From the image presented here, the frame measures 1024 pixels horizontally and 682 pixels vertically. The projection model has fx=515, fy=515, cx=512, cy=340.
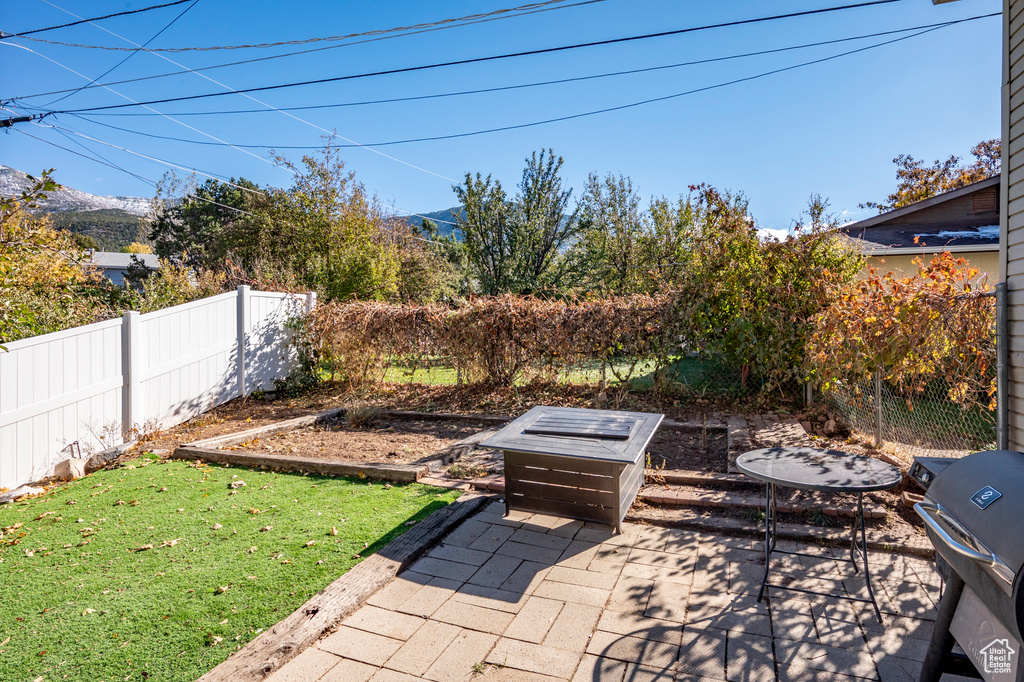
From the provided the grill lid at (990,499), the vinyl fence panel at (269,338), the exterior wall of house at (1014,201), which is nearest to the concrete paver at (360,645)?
the grill lid at (990,499)

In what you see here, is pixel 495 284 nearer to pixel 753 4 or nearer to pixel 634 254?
pixel 634 254

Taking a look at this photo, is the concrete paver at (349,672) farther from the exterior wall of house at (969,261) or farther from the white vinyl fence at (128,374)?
the exterior wall of house at (969,261)

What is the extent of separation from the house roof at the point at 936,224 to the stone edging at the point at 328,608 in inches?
397

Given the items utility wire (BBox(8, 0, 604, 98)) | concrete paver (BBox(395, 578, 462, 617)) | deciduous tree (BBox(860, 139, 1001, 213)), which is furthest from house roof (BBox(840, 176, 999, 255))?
concrete paver (BBox(395, 578, 462, 617))

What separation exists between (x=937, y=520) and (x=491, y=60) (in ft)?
28.6

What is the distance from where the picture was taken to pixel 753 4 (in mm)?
7184

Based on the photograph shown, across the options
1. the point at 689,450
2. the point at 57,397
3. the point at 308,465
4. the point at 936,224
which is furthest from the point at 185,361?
the point at 936,224

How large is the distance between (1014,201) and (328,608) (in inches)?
215

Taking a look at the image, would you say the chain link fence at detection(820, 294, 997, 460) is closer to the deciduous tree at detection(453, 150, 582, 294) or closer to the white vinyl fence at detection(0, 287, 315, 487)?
the deciduous tree at detection(453, 150, 582, 294)

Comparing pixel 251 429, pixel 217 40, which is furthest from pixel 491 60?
pixel 251 429

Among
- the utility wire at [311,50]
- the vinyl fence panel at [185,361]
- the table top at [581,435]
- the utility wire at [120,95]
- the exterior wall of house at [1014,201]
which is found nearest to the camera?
the table top at [581,435]

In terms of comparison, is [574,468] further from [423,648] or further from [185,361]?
[185,361]

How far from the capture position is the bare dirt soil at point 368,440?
566 cm

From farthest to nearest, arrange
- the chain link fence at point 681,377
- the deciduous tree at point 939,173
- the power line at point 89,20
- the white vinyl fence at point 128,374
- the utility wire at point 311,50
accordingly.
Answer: the deciduous tree at point 939,173
the power line at point 89,20
the utility wire at point 311,50
the chain link fence at point 681,377
the white vinyl fence at point 128,374
